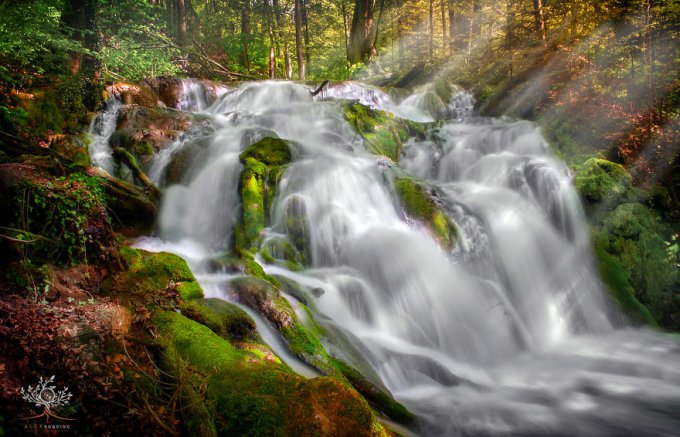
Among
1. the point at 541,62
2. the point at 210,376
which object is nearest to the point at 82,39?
the point at 210,376

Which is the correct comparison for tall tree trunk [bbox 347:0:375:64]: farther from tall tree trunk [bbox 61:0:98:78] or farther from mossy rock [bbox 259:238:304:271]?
mossy rock [bbox 259:238:304:271]

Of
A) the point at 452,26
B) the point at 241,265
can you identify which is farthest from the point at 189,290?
the point at 452,26

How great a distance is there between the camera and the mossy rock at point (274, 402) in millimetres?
2268

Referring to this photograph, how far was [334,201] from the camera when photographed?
8383 mm

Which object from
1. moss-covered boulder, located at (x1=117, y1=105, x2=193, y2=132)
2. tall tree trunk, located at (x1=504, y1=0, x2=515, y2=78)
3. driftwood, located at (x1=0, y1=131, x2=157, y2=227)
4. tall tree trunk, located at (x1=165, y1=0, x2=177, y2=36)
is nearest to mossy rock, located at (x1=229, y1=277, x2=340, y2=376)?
driftwood, located at (x1=0, y1=131, x2=157, y2=227)

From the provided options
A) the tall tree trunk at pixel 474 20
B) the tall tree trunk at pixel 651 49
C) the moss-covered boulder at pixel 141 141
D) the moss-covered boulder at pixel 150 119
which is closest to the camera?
the tall tree trunk at pixel 651 49

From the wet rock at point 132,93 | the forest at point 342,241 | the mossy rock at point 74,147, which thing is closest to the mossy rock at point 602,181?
the forest at point 342,241

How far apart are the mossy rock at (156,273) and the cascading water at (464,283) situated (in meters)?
0.74

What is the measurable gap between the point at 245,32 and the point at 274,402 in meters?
25.6

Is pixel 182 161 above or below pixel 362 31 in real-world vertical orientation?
below

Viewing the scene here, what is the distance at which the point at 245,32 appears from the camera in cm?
2381

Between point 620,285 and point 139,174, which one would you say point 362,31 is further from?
point 620,285

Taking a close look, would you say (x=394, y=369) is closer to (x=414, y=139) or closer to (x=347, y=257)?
(x=347, y=257)

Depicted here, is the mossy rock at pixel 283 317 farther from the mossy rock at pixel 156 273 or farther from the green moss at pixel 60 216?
the green moss at pixel 60 216
